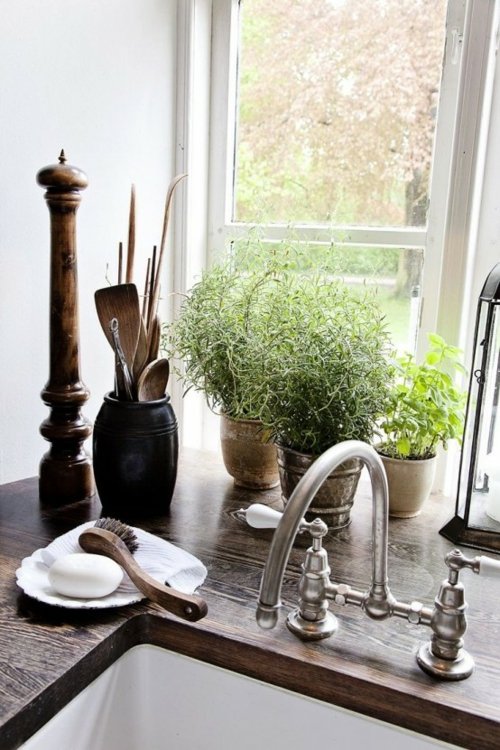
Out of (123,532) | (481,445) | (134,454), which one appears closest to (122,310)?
(134,454)

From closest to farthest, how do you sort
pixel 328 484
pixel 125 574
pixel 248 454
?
pixel 125 574 → pixel 328 484 → pixel 248 454

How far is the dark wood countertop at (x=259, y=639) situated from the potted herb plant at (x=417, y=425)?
0.26 ft

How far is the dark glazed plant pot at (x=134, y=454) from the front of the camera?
103cm

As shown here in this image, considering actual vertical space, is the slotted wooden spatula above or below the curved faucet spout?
above

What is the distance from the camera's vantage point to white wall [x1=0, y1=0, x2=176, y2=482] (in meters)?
1.11

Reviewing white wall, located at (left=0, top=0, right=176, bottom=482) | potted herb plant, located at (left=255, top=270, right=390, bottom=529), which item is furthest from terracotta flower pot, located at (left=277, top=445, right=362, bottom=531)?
white wall, located at (left=0, top=0, right=176, bottom=482)

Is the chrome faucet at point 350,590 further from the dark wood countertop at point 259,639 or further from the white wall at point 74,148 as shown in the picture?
the white wall at point 74,148

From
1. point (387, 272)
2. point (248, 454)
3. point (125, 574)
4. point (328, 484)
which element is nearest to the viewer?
point (125, 574)

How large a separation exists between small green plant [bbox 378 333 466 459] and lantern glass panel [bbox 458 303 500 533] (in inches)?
2.3

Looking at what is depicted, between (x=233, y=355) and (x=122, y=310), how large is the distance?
191mm

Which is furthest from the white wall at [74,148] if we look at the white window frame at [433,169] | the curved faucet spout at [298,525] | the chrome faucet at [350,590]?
the curved faucet spout at [298,525]

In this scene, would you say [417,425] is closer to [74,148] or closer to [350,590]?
[350,590]

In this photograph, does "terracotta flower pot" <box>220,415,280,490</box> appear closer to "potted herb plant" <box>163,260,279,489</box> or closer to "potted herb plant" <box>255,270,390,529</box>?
"potted herb plant" <box>163,260,279,489</box>

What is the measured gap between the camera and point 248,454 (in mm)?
1186
